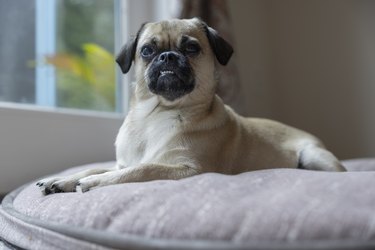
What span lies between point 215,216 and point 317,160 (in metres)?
0.99

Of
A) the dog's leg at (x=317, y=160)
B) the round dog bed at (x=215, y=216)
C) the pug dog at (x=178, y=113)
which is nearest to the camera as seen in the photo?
the round dog bed at (x=215, y=216)

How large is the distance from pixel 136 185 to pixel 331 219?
0.44 meters

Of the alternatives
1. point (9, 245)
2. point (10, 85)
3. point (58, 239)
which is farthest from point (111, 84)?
point (58, 239)

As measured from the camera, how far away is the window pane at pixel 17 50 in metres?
1.91

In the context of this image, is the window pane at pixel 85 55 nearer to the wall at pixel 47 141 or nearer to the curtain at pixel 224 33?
the wall at pixel 47 141

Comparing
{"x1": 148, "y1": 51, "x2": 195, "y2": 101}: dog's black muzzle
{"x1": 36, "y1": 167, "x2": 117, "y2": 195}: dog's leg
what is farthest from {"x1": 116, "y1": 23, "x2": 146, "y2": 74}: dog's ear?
{"x1": 36, "y1": 167, "x2": 117, "y2": 195}: dog's leg

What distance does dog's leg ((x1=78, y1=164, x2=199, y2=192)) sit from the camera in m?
1.14

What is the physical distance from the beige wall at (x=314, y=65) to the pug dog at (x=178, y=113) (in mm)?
1363

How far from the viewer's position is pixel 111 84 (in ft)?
7.89

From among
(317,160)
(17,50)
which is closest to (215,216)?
(317,160)

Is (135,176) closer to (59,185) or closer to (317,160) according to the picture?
(59,185)

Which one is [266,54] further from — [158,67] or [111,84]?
[158,67]

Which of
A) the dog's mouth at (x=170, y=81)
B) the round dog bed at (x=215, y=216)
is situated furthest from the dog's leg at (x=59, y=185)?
the dog's mouth at (x=170, y=81)

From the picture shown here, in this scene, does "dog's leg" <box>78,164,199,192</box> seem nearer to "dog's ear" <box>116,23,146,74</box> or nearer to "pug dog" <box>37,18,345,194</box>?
"pug dog" <box>37,18,345,194</box>
